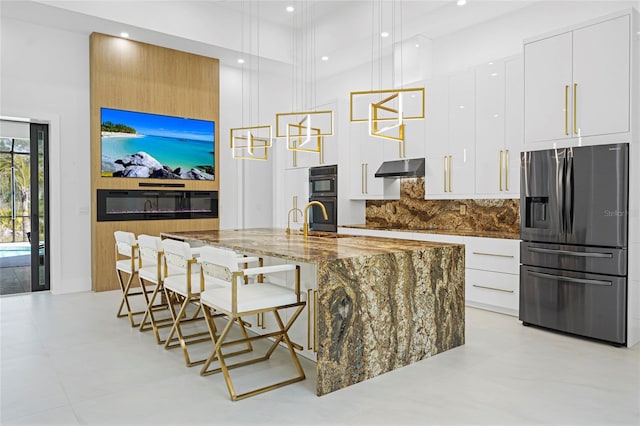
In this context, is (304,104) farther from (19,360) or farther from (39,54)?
(19,360)

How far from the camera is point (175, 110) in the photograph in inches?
243

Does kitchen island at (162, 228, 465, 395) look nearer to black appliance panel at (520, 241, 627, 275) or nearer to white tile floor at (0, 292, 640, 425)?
white tile floor at (0, 292, 640, 425)

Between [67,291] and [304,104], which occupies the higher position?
[304,104]

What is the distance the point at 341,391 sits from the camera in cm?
259

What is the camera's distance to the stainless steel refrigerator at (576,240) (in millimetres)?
3373

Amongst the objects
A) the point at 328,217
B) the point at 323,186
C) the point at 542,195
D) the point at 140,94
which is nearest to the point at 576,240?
the point at 542,195

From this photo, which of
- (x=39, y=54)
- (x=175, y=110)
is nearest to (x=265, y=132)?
(x=175, y=110)

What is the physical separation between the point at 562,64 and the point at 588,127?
61 cm

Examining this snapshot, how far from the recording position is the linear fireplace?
5.63 m

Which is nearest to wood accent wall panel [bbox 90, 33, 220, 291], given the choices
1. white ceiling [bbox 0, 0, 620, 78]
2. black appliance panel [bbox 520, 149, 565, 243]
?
white ceiling [bbox 0, 0, 620, 78]

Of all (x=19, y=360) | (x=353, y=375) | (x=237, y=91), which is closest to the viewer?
(x=353, y=375)

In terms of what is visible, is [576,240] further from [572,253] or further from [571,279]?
[571,279]

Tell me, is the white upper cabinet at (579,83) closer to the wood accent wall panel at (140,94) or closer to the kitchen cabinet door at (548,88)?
the kitchen cabinet door at (548,88)

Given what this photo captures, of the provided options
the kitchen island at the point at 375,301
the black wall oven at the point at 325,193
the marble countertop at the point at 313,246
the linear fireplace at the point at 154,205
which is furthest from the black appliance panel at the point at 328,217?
the kitchen island at the point at 375,301
